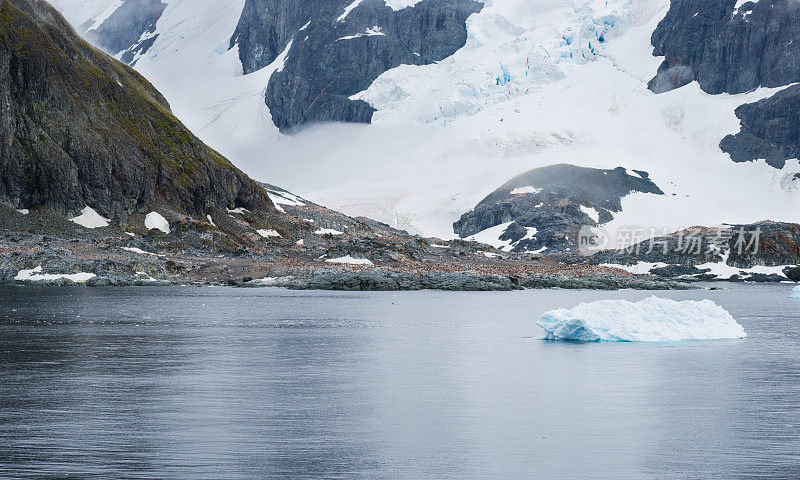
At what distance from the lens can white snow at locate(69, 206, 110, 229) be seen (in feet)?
433

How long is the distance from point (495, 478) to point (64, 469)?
8.06 meters

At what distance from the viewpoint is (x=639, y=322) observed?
4331 cm

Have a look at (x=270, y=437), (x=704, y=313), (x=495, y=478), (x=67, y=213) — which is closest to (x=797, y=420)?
(x=495, y=478)

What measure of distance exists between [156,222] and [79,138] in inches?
714

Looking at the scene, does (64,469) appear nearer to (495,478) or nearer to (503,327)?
(495,478)

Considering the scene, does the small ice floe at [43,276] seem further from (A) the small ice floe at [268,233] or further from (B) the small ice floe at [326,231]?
(B) the small ice floe at [326,231]

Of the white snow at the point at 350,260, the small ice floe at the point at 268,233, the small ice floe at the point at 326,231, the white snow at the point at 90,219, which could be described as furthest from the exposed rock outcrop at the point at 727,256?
the white snow at the point at 90,219

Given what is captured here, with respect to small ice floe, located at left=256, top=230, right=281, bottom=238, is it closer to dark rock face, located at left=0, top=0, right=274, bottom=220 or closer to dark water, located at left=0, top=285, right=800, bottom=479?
dark rock face, located at left=0, top=0, right=274, bottom=220

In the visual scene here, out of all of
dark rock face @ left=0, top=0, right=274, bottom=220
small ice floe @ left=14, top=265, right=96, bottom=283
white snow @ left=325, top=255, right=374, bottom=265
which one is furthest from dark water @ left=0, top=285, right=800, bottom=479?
dark rock face @ left=0, top=0, right=274, bottom=220

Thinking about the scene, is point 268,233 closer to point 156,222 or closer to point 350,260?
point 156,222

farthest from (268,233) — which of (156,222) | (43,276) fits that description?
(43,276)

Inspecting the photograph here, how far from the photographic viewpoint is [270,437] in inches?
786

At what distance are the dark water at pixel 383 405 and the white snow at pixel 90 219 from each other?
88.1 meters

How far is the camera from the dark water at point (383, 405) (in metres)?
17.8
